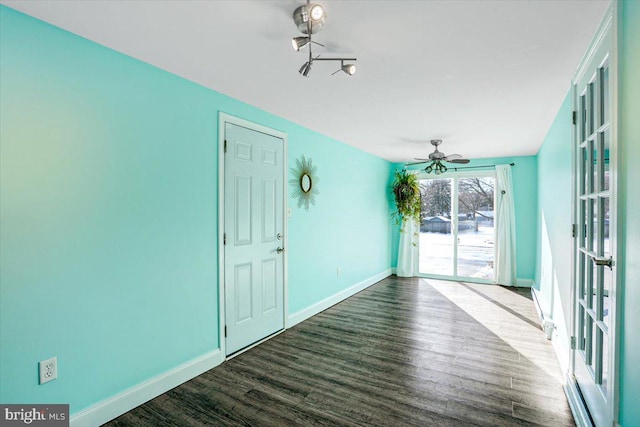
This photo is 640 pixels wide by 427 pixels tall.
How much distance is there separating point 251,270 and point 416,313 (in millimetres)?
2398

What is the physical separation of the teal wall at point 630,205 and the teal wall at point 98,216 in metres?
2.72

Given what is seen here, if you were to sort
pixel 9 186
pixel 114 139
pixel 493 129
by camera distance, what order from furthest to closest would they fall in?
1. pixel 493 129
2. pixel 114 139
3. pixel 9 186

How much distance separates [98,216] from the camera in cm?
210

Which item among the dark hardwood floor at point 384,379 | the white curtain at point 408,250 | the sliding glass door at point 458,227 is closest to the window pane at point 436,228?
the sliding glass door at point 458,227

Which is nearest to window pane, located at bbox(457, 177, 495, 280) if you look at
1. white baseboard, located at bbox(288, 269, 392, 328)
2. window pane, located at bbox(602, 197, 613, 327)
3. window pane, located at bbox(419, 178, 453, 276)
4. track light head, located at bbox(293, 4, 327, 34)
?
window pane, located at bbox(419, 178, 453, 276)

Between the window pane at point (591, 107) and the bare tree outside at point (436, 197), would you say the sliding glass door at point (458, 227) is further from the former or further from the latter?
the window pane at point (591, 107)

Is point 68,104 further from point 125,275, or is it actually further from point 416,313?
point 416,313

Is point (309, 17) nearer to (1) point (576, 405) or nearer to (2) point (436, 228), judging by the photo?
(1) point (576, 405)

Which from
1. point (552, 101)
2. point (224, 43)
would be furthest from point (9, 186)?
point (552, 101)

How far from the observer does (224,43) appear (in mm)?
2080

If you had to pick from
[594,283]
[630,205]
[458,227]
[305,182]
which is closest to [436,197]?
[458,227]

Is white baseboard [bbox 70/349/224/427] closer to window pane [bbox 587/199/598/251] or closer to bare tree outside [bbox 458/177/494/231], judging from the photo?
window pane [bbox 587/199/598/251]

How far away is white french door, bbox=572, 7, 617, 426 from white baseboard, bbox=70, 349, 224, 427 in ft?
8.89

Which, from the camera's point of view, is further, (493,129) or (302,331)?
(493,129)
